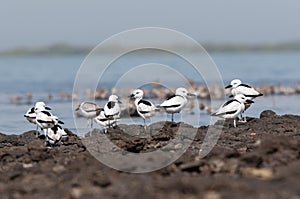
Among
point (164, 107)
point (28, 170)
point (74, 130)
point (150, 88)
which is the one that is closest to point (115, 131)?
point (164, 107)

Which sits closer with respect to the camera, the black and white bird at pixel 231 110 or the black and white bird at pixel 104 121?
the black and white bird at pixel 104 121

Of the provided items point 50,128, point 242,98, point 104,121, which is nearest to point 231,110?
point 242,98

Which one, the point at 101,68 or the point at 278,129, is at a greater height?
the point at 101,68

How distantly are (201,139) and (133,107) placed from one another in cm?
664

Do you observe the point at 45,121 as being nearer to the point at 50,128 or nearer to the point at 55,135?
the point at 50,128

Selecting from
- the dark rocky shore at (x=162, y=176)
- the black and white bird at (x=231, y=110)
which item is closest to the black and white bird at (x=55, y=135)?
the dark rocky shore at (x=162, y=176)

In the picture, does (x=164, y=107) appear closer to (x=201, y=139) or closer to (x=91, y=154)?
(x=201, y=139)

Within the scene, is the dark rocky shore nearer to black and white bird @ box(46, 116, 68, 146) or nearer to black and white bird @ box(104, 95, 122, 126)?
black and white bird @ box(46, 116, 68, 146)

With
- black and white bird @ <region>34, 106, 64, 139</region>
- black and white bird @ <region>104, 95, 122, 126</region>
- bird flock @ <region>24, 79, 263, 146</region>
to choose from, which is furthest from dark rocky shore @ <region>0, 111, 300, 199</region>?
black and white bird @ <region>104, 95, 122, 126</region>

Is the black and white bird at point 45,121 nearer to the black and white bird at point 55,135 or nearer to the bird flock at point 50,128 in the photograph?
the bird flock at point 50,128

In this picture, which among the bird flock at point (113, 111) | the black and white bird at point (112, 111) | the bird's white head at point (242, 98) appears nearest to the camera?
the bird flock at point (113, 111)

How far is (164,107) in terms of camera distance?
50.7ft

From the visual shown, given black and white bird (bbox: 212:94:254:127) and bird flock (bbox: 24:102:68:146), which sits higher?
black and white bird (bbox: 212:94:254:127)

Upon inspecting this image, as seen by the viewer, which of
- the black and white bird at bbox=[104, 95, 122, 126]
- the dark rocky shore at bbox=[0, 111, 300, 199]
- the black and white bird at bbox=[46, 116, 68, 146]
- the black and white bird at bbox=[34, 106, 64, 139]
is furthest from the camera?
the black and white bird at bbox=[104, 95, 122, 126]
